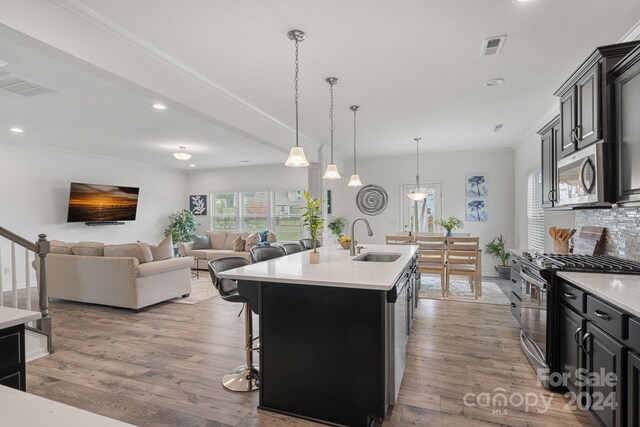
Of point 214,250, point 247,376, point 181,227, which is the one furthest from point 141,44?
point 181,227

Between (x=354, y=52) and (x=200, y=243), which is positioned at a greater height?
(x=354, y=52)

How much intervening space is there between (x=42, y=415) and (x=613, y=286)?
2.58 metres

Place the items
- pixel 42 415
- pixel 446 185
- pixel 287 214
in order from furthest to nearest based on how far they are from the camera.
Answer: pixel 287 214, pixel 446 185, pixel 42 415

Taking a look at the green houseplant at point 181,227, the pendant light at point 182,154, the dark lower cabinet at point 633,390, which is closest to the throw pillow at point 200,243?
the green houseplant at point 181,227

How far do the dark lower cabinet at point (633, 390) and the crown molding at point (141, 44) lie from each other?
3.59m

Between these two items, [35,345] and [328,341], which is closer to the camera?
[328,341]

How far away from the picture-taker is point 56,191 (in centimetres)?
680

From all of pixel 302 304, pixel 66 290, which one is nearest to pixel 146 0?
pixel 302 304

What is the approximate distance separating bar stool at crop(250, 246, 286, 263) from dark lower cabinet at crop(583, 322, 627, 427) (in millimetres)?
2654

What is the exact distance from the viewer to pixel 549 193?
3.57m

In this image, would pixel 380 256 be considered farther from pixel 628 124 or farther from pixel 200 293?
pixel 200 293

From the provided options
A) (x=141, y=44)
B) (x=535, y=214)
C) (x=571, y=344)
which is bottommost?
(x=571, y=344)

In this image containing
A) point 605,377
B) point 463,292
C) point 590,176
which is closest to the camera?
point 605,377

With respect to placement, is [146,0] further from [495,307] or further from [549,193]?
[495,307]
